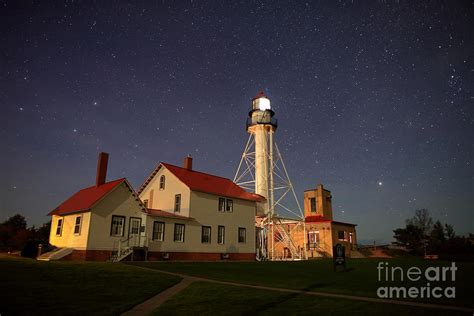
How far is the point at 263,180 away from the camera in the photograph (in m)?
42.8

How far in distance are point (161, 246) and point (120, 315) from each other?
20876 mm

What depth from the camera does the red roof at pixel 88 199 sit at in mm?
26847

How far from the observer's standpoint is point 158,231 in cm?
2962

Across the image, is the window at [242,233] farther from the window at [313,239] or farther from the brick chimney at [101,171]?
the brick chimney at [101,171]

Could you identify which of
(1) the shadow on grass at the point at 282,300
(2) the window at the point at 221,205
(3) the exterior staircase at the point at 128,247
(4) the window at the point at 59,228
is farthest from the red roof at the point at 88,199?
(1) the shadow on grass at the point at 282,300

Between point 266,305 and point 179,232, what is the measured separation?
2195 centimetres

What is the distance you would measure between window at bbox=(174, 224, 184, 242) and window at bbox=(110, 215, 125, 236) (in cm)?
499

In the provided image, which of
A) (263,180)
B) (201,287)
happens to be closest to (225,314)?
(201,287)

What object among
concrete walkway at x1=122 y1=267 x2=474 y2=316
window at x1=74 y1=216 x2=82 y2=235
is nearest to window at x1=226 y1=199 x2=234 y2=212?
window at x1=74 y1=216 x2=82 y2=235

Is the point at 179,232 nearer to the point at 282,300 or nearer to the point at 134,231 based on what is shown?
the point at 134,231

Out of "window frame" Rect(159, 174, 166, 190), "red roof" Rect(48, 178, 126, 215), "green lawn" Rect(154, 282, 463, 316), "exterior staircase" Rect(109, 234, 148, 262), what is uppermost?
"window frame" Rect(159, 174, 166, 190)

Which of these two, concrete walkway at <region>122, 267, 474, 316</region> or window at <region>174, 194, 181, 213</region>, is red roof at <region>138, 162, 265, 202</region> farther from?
concrete walkway at <region>122, 267, 474, 316</region>

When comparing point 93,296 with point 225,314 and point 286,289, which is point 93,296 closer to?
point 225,314

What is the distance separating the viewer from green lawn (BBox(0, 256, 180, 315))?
955cm
